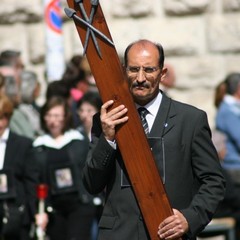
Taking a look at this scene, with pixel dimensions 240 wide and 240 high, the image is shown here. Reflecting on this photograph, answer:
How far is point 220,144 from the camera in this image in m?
11.8

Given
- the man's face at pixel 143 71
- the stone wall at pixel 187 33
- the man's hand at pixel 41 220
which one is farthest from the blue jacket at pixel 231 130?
the man's face at pixel 143 71

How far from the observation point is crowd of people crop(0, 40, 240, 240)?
253 inches

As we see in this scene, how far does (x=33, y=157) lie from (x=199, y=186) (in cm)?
413

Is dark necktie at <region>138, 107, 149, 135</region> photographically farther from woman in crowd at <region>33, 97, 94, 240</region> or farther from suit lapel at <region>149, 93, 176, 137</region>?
woman in crowd at <region>33, 97, 94, 240</region>

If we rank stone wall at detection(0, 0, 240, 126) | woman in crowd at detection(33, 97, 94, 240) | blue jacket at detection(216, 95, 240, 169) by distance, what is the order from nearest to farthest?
woman in crowd at detection(33, 97, 94, 240)
blue jacket at detection(216, 95, 240, 169)
stone wall at detection(0, 0, 240, 126)

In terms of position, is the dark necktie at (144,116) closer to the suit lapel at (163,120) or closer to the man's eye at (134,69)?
the suit lapel at (163,120)

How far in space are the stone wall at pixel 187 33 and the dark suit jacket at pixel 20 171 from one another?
3.48 m

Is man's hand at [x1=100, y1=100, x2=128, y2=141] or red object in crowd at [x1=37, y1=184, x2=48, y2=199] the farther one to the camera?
red object in crowd at [x1=37, y1=184, x2=48, y2=199]

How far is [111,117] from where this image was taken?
630cm

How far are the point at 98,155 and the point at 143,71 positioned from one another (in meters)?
0.48

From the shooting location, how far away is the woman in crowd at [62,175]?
35.0 ft

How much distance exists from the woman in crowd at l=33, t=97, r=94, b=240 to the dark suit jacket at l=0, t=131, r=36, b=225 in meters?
0.14

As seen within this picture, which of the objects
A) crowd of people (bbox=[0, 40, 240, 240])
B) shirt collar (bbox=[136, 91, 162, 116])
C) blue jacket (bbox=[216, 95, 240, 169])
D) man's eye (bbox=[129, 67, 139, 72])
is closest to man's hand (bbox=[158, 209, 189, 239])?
crowd of people (bbox=[0, 40, 240, 240])

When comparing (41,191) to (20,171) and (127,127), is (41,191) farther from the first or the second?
(127,127)
